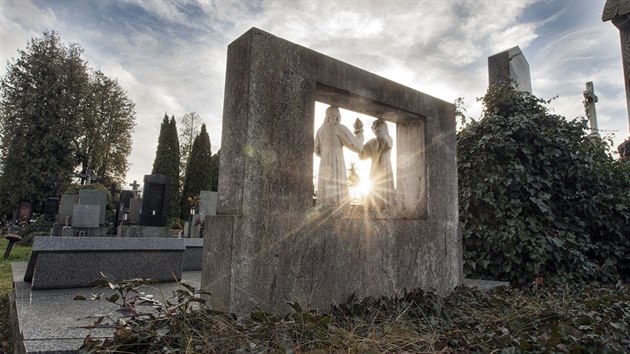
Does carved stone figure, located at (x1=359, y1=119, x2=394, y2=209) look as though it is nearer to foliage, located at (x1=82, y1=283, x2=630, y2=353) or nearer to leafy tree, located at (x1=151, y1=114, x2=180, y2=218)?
foliage, located at (x1=82, y1=283, x2=630, y2=353)

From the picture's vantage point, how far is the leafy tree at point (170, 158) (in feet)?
73.6

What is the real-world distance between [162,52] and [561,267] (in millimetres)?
6386

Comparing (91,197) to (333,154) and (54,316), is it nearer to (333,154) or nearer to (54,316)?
(54,316)

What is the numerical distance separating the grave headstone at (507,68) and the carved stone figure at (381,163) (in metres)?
3.26

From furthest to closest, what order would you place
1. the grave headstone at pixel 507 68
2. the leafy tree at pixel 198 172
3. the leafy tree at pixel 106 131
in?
the leafy tree at pixel 106 131, the leafy tree at pixel 198 172, the grave headstone at pixel 507 68

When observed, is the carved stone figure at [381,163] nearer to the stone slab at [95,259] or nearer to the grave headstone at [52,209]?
the stone slab at [95,259]

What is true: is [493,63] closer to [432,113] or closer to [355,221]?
[432,113]

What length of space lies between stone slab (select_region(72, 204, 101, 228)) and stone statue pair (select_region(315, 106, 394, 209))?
29.7ft

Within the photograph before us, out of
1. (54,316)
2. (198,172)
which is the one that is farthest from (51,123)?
(54,316)

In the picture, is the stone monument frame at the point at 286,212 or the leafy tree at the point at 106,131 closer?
the stone monument frame at the point at 286,212

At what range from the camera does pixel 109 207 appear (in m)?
16.2

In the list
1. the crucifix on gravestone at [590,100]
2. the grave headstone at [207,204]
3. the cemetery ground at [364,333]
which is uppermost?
the crucifix on gravestone at [590,100]

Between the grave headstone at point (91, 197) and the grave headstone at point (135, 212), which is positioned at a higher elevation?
the grave headstone at point (91, 197)

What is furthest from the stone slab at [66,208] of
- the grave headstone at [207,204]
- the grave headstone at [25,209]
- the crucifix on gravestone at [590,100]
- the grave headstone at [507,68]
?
the crucifix on gravestone at [590,100]
